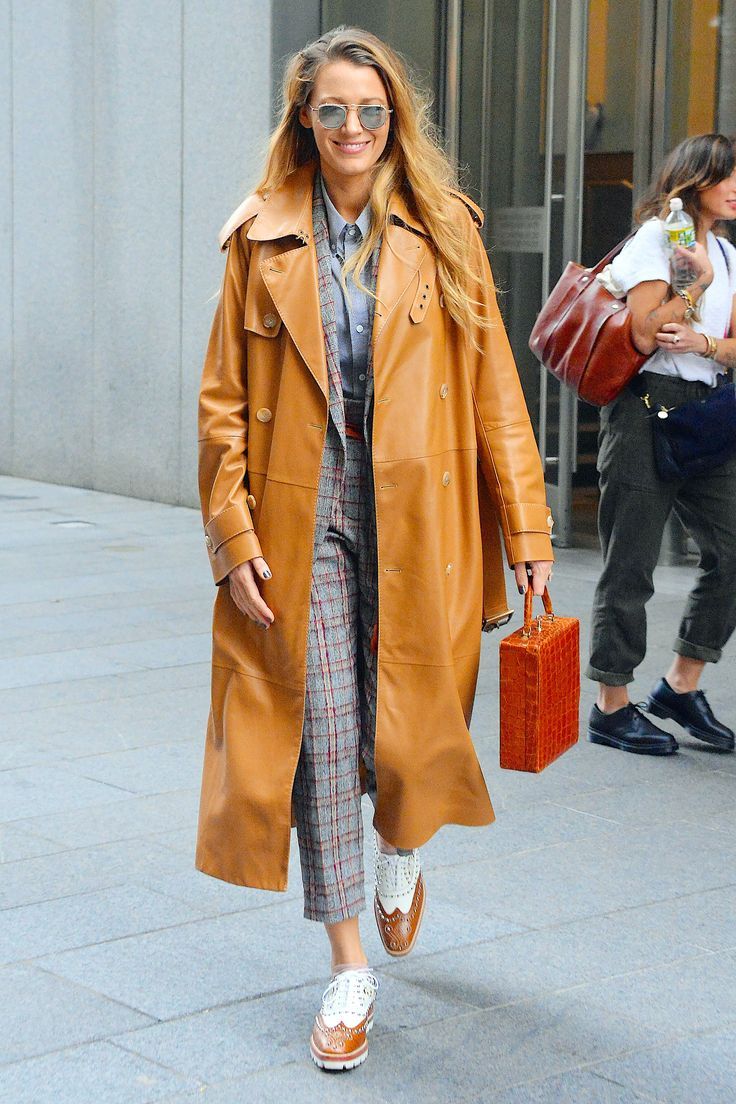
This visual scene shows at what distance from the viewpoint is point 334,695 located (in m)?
3.08

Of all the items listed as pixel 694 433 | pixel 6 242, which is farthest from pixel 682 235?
pixel 6 242

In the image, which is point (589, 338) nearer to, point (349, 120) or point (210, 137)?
point (349, 120)

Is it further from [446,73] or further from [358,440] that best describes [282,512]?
[446,73]

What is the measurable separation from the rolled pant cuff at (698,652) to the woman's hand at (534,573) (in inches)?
81.9

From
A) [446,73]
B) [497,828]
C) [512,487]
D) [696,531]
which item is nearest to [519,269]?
[446,73]

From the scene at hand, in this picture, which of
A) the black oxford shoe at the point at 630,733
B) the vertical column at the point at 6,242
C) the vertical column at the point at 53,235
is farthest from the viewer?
the vertical column at the point at 6,242

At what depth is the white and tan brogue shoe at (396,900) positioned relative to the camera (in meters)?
3.27

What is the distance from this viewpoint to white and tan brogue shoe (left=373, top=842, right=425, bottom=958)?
129 inches

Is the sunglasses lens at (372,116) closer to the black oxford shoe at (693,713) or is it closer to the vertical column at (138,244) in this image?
the black oxford shoe at (693,713)

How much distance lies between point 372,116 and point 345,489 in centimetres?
71

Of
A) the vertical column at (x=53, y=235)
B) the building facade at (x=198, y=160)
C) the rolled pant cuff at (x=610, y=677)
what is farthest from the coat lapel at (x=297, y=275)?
the vertical column at (x=53, y=235)

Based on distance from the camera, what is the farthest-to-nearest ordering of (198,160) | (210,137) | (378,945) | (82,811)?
(198,160) → (210,137) → (82,811) → (378,945)

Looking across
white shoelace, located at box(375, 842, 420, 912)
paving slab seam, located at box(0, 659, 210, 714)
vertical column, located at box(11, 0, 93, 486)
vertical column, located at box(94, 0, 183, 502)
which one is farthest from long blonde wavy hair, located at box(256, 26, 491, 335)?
vertical column, located at box(11, 0, 93, 486)

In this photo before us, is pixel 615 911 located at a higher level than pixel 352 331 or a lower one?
lower
